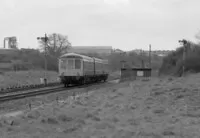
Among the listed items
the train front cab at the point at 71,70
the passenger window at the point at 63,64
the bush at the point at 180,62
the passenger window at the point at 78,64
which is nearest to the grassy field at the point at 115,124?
the train front cab at the point at 71,70

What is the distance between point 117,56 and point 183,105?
3068 inches

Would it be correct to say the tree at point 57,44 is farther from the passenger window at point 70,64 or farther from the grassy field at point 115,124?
the grassy field at point 115,124

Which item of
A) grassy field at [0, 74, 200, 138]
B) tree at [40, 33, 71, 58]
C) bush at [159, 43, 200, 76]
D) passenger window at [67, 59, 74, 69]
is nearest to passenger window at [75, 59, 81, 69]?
passenger window at [67, 59, 74, 69]

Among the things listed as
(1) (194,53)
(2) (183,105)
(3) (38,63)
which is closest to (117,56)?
(3) (38,63)

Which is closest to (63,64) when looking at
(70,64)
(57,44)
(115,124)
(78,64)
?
(70,64)

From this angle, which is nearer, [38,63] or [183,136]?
[183,136]

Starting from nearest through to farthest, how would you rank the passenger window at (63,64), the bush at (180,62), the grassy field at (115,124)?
the grassy field at (115,124) < the passenger window at (63,64) < the bush at (180,62)

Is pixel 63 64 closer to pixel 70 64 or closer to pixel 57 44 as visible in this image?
pixel 70 64

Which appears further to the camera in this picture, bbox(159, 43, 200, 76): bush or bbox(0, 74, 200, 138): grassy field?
bbox(159, 43, 200, 76): bush

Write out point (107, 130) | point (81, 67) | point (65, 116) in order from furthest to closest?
point (81, 67), point (65, 116), point (107, 130)

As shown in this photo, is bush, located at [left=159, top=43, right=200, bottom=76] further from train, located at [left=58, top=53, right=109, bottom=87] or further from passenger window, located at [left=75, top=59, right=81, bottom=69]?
passenger window, located at [left=75, top=59, right=81, bottom=69]

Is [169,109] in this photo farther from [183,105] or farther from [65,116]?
[65,116]

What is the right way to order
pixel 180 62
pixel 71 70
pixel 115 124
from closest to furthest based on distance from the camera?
pixel 115 124, pixel 71 70, pixel 180 62

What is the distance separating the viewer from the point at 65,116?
11.5m
